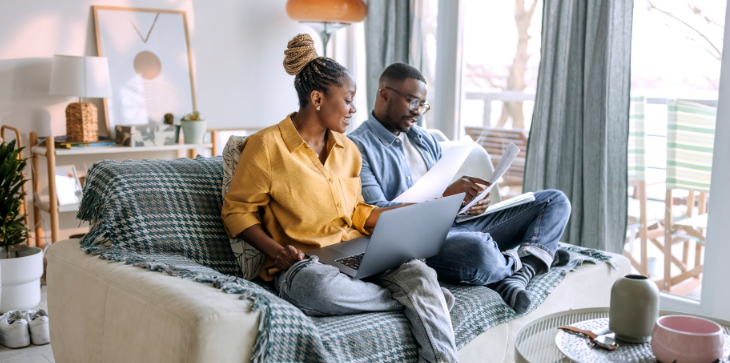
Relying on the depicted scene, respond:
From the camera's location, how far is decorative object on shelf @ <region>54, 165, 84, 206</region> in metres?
3.02

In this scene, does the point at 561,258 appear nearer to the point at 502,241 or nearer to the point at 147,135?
the point at 502,241

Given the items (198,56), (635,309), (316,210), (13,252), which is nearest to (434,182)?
(316,210)

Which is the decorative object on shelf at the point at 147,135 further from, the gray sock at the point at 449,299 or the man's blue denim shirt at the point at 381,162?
the gray sock at the point at 449,299

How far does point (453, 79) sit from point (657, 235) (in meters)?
1.35

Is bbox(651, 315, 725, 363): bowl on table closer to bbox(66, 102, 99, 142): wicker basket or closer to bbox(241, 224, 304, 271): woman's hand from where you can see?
bbox(241, 224, 304, 271): woman's hand

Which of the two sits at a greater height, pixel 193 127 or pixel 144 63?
pixel 144 63

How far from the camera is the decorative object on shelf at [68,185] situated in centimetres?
302

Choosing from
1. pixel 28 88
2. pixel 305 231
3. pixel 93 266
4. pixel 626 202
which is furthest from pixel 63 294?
pixel 626 202

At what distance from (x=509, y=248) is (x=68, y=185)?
2.25 metres

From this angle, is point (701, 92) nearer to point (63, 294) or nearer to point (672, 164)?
point (672, 164)

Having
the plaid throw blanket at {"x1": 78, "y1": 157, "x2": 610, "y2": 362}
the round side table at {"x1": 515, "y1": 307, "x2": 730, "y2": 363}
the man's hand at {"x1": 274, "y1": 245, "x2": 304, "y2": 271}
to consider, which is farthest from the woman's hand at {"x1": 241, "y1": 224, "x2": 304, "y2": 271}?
the round side table at {"x1": 515, "y1": 307, "x2": 730, "y2": 363}

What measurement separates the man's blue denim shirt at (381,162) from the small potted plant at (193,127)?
58.4 inches

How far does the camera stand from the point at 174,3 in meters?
3.49

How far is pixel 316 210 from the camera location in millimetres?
1680
